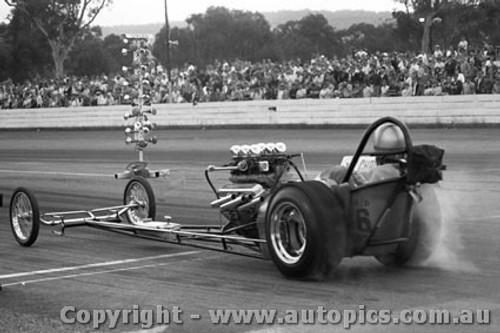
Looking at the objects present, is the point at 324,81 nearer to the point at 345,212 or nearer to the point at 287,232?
the point at 287,232

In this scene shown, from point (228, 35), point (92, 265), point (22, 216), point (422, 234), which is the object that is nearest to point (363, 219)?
point (422, 234)

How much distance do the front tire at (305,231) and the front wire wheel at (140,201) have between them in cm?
310

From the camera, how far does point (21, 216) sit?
396 inches

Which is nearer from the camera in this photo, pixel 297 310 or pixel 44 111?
pixel 297 310

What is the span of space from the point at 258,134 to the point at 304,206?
74.9 feet

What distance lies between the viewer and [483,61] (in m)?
29.1

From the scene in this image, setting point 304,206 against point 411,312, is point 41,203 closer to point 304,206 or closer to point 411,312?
point 304,206

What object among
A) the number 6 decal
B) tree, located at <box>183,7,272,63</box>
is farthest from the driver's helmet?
tree, located at <box>183,7,272,63</box>

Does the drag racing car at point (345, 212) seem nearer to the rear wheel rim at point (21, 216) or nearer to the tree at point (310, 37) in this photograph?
the rear wheel rim at point (21, 216)

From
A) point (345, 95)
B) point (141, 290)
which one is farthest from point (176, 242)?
point (345, 95)

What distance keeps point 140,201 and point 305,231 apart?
3.84m

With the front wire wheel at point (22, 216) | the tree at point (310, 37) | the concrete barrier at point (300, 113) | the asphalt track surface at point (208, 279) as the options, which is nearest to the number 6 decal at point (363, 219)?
the asphalt track surface at point (208, 279)

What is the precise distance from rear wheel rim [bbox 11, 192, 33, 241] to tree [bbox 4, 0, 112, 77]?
54.6 meters

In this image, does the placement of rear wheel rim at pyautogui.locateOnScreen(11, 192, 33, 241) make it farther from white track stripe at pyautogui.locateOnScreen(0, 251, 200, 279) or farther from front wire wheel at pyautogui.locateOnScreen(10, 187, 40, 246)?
white track stripe at pyautogui.locateOnScreen(0, 251, 200, 279)
